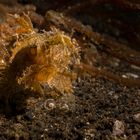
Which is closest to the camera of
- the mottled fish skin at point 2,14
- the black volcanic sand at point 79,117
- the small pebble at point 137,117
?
the black volcanic sand at point 79,117

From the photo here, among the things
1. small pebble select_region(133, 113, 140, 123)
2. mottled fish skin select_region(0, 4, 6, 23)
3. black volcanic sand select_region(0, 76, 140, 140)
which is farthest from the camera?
mottled fish skin select_region(0, 4, 6, 23)

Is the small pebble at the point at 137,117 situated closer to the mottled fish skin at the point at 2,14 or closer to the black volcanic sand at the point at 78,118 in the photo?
the black volcanic sand at the point at 78,118

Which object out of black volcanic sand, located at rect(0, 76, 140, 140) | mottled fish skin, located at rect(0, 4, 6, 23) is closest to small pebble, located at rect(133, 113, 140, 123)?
black volcanic sand, located at rect(0, 76, 140, 140)

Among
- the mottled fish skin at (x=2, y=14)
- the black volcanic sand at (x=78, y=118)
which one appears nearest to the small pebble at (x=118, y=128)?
the black volcanic sand at (x=78, y=118)

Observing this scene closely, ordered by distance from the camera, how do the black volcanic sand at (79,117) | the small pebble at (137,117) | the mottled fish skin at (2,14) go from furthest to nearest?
the mottled fish skin at (2,14) < the small pebble at (137,117) < the black volcanic sand at (79,117)

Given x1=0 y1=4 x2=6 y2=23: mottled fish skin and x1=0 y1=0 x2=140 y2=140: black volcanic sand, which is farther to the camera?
→ x1=0 y1=4 x2=6 y2=23: mottled fish skin

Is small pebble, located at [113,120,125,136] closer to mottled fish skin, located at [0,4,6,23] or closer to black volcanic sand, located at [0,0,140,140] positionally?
black volcanic sand, located at [0,0,140,140]

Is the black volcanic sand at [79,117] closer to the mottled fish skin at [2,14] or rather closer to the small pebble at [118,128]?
the small pebble at [118,128]

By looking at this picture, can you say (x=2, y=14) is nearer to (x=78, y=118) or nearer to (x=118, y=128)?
(x=78, y=118)

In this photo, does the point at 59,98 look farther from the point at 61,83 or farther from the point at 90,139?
the point at 90,139

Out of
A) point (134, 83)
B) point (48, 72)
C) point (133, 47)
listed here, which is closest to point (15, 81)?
point (48, 72)

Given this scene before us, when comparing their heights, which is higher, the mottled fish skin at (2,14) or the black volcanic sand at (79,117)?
the mottled fish skin at (2,14)

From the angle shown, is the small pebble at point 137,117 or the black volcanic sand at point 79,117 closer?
the black volcanic sand at point 79,117
